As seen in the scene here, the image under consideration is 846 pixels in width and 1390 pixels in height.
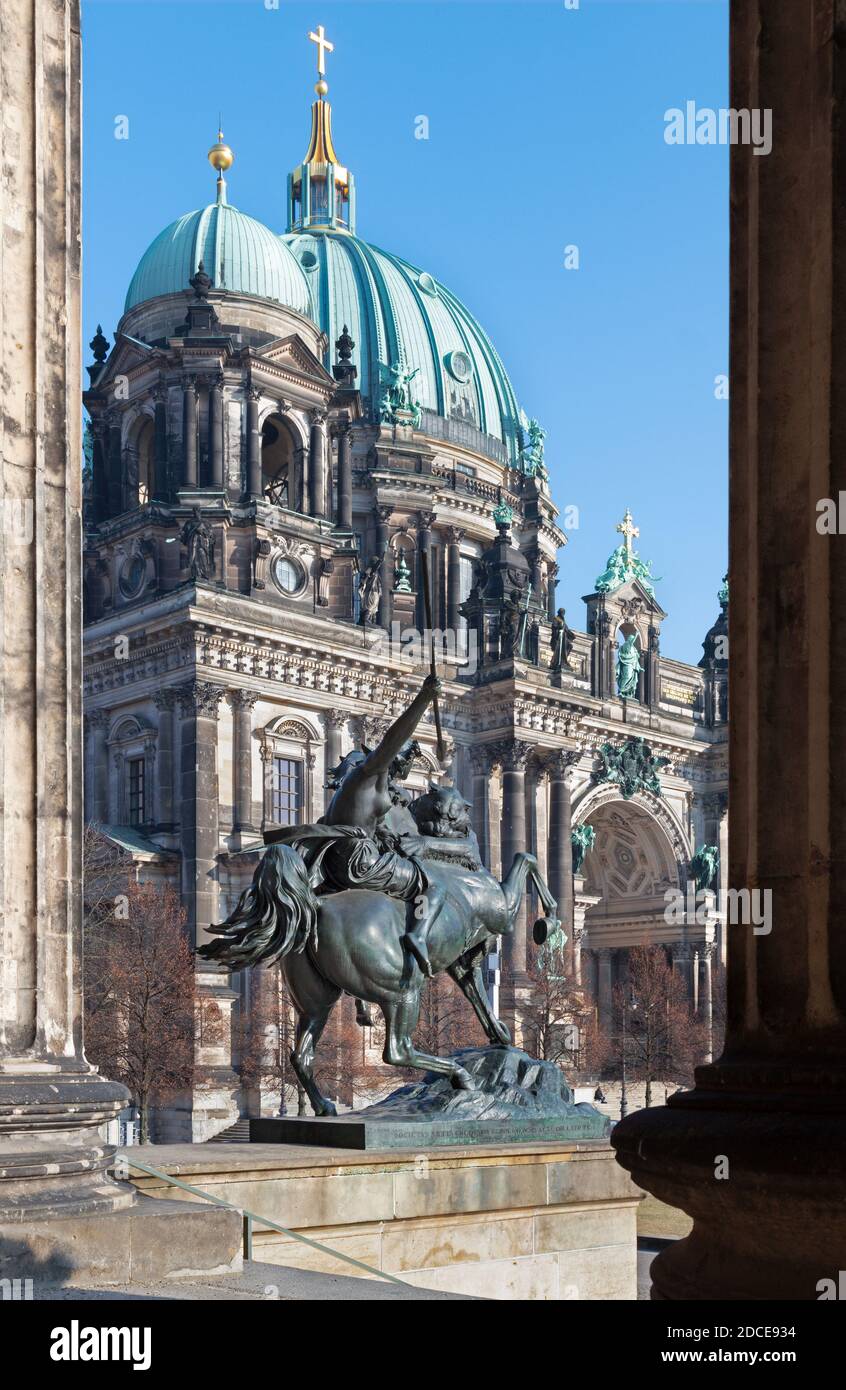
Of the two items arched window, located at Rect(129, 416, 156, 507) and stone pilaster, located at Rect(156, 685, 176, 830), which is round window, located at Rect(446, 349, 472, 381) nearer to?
arched window, located at Rect(129, 416, 156, 507)

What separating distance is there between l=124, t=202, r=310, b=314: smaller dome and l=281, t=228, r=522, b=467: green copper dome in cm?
1234

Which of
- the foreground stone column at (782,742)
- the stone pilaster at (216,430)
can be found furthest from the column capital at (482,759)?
the foreground stone column at (782,742)

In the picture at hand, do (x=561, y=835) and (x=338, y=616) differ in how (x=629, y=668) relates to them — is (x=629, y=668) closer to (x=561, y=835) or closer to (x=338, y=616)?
(x=561, y=835)

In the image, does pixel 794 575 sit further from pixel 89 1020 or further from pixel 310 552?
pixel 310 552

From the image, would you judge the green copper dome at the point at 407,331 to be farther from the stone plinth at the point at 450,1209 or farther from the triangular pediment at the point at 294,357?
the stone plinth at the point at 450,1209

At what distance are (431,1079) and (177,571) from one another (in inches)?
1881

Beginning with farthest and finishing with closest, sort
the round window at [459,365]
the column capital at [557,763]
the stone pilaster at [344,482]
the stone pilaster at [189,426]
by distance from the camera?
the round window at [459,365]
the column capital at [557,763]
the stone pilaster at [344,482]
the stone pilaster at [189,426]

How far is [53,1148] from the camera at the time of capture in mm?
7508

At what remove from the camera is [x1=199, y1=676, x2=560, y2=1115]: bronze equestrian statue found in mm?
11484

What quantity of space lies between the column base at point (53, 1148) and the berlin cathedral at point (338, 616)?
113 ft

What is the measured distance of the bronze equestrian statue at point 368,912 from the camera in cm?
1148

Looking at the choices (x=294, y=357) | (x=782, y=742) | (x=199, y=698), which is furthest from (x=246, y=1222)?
(x=294, y=357)
